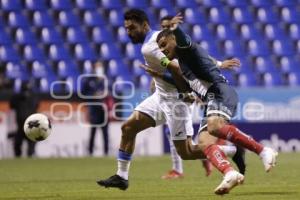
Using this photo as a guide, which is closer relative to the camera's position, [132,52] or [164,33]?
[164,33]

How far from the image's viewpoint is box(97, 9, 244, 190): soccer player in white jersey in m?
9.77

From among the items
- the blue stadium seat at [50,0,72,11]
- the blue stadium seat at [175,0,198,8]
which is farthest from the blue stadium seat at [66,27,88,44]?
the blue stadium seat at [175,0,198,8]

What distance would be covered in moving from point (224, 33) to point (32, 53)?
17.9ft

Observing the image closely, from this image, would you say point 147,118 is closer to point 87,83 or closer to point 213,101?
point 213,101

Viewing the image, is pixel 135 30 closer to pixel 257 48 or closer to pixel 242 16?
pixel 257 48

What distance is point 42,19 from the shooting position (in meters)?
22.4

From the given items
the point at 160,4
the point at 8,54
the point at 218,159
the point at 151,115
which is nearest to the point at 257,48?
the point at 160,4

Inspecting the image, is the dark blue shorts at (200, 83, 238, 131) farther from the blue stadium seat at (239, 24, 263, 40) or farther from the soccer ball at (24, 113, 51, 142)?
the blue stadium seat at (239, 24, 263, 40)

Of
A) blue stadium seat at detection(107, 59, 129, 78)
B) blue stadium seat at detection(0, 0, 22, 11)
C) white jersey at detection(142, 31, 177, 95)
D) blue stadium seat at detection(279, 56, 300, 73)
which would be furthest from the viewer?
blue stadium seat at detection(279, 56, 300, 73)

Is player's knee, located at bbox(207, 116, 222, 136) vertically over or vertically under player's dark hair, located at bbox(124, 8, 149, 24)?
under

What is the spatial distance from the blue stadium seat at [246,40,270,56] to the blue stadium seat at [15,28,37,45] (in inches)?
235

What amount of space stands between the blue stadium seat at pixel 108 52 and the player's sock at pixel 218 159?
1369cm

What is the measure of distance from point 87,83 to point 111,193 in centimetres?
1011

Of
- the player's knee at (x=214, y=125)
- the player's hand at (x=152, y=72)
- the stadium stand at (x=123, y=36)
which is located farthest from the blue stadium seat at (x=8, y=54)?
the player's knee at (x=214, y=125)
